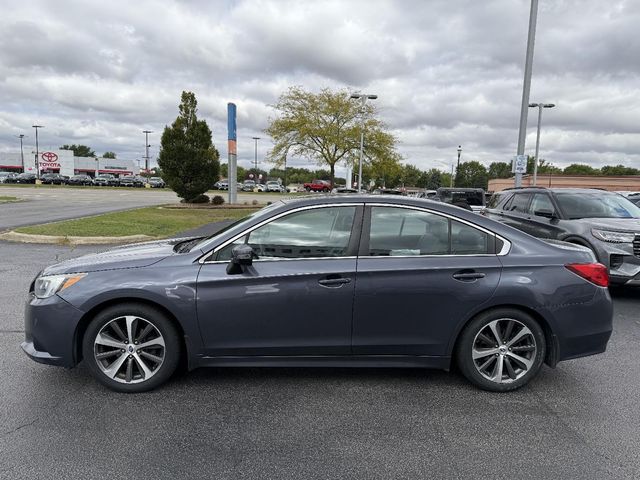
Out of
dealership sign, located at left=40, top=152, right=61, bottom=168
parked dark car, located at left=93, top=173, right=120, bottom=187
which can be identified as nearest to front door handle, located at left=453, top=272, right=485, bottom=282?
parked dark car, located at left=93, top=173, right=120, bottom=187

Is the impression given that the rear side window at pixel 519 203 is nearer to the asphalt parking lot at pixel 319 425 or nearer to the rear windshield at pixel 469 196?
the asphalt parking lot at pixel 319 425

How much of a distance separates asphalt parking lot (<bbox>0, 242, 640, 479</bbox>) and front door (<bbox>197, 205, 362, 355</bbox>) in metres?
0.42

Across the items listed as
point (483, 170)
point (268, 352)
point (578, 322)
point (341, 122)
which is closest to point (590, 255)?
point (578, 322)

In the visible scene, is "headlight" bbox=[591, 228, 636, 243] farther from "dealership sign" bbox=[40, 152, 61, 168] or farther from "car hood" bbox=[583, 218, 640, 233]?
"dealership sign" bbox=[40, 152, 61, 168]

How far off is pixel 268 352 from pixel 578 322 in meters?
2.48

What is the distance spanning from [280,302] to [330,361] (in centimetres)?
63

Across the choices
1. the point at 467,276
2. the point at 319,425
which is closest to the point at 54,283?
the point at 319,425

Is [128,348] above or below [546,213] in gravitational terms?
below

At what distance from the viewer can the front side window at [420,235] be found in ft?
11.6

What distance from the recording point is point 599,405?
3.38 meters

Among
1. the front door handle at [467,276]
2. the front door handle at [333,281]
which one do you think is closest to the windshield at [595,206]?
the front door handle at [467,276]

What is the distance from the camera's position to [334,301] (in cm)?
335

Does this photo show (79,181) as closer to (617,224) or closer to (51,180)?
(51,180)

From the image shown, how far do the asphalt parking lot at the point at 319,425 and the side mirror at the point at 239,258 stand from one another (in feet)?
3.27
